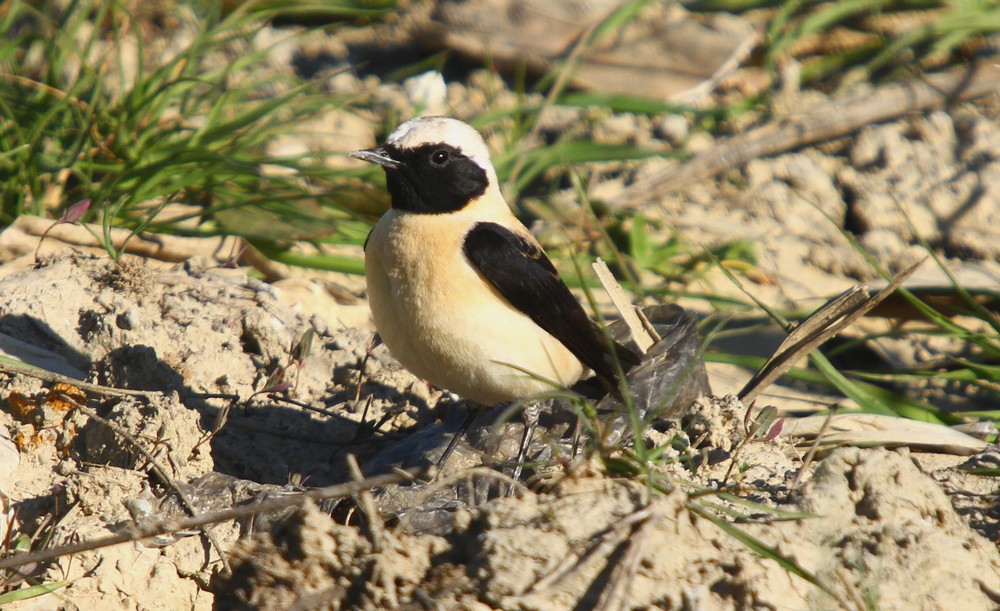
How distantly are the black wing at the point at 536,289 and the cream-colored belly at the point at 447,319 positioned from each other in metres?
0.05

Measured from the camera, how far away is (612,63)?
27.7 feet

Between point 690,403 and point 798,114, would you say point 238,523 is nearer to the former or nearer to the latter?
point 690,403

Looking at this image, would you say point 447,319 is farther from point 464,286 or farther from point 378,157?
point 378,157

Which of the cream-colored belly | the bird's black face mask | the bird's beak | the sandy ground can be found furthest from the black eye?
the sandy ground

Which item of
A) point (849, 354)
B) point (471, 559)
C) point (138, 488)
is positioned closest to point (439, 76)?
point (849, 354)

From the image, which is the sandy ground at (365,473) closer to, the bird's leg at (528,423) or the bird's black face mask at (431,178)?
the bird's leg at (528,423)

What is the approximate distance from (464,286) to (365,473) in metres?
0.86

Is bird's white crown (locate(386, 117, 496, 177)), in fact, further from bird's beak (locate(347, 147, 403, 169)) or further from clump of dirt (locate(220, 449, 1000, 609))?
clump of dirt (locate(220, 449, 1000, 609))

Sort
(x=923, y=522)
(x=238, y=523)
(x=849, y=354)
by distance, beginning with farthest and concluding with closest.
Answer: (x=849, y=354), (x=238, y=523), (x=923, y=522)

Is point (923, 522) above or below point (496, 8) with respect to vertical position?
below

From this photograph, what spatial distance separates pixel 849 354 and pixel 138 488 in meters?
3.94

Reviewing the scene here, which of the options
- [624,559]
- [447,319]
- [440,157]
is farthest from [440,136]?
[624,559]

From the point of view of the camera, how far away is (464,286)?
4.46m

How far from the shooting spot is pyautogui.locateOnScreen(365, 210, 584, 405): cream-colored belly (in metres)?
4.37
